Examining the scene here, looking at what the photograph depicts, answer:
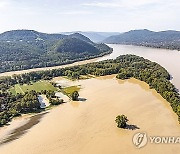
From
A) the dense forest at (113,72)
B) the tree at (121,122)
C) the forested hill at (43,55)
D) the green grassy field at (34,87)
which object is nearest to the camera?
the tree at (121,122)

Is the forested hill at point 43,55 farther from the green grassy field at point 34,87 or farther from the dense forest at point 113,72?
the green grassy field at point 34,87

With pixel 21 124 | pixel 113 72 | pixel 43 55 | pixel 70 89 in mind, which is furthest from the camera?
pixel 43 55

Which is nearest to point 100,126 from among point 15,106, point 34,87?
point 15,106

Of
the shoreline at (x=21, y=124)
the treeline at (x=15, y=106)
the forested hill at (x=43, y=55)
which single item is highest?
the forested hill at (x=43, y=55)

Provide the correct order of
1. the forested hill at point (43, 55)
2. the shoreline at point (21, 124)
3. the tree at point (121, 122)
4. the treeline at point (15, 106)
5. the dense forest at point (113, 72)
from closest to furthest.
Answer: the shoreline at point (21, 124) → the tree at point (121, 122) → the treeline at point (15, 106) → the dense forest at point (113, 72) → the forested hill at point (43, 55)

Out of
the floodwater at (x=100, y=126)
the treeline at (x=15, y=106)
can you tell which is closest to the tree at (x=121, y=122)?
the floodwater at (x=100, y=126)

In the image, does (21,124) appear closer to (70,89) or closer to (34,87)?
(70,89)

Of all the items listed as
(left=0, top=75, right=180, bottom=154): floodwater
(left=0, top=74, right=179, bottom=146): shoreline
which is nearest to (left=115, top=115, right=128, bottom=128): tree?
(left=0, top=75, right=180, bottom=154): floodwater
